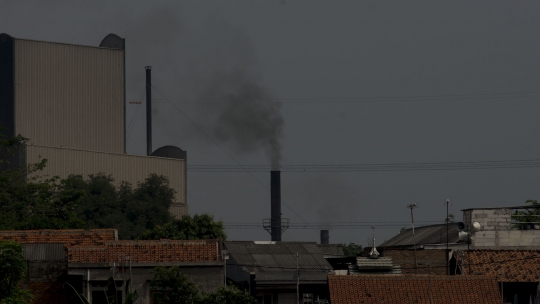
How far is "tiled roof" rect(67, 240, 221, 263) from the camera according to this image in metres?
35.1

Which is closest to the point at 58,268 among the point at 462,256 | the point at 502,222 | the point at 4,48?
the point at 462,256

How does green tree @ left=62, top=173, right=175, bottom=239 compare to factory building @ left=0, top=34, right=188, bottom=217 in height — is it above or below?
below

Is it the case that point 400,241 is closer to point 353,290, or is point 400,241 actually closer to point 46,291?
point 353,290

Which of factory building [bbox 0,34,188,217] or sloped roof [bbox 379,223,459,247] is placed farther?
factory building [bbox 0,34,188,217]

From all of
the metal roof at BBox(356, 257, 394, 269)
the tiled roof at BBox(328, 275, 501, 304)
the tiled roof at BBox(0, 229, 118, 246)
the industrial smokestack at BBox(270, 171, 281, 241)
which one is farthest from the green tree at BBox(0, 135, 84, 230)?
the industrial smokestack at BBox(270, 171, 281, 241)

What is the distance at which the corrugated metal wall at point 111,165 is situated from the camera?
9681cm

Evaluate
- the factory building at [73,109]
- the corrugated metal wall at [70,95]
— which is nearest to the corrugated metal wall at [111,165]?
the factory building at [73,109]

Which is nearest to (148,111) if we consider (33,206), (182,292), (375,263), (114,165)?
(114,165)

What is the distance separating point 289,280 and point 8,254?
38.0 feet

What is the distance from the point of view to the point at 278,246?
45062 mm

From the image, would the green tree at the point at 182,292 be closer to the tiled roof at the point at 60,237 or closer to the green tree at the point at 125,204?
the tiled roof at the point at 60,237

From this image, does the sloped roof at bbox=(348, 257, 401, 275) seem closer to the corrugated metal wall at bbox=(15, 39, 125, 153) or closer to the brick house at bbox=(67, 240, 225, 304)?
the brick house at bbox=(67, 240, 225, 304)

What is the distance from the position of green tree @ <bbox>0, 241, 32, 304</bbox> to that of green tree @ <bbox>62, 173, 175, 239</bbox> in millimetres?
66860

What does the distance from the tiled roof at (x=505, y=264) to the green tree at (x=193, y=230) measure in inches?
1211
